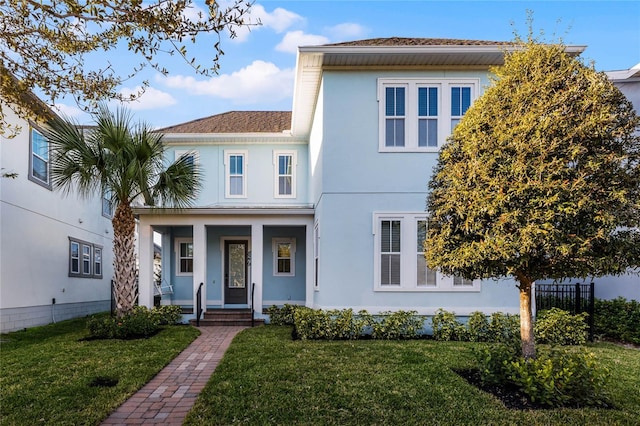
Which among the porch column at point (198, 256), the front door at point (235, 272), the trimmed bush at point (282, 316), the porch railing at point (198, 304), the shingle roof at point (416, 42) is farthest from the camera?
the front door at point (235, 272)

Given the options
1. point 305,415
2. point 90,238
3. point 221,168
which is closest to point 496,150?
point 305,415

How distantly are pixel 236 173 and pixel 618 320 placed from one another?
38.4ft

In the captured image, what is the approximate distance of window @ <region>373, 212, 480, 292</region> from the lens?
31.7ft

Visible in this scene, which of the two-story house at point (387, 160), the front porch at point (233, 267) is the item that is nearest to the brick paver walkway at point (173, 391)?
the two-story house at point (387, 160)

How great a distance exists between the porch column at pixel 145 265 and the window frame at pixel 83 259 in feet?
11.6

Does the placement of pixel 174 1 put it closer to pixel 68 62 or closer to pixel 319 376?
pixel 68 62

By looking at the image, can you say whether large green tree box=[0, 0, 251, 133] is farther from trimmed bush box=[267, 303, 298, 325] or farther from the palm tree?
trimmed bush box=[267, 303, 298, 325]

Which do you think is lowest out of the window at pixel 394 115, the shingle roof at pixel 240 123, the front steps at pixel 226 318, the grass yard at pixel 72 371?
the front steps at pixel 226 318

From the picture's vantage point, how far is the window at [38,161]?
38.5 feet

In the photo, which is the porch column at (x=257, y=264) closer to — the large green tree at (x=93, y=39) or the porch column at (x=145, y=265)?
the porch column at (x=145, y=265)

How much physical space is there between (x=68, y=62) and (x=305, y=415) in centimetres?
525

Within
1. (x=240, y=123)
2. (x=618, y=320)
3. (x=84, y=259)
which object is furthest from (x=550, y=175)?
(x=84, y=259)

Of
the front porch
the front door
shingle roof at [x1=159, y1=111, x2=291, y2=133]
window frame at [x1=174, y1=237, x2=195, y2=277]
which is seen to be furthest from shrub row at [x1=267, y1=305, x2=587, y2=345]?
shingle roof at [x1=159, y1=111, x2=291, y2=133]

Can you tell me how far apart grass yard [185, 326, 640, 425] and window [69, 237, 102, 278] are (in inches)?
354
